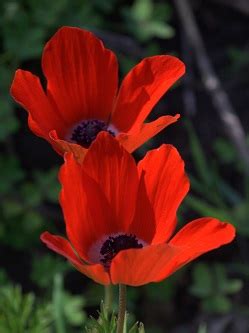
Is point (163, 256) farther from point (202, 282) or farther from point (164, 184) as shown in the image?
point (202, 282)

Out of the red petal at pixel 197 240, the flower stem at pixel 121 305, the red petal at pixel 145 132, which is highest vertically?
the red petal at pixel 145 132

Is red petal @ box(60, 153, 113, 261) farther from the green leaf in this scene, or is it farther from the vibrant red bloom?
the green leaf

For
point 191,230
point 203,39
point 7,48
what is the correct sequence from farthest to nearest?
point 203,39
point 7,48
point 191,230

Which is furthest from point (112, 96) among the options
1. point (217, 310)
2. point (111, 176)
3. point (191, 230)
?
point (217, 310)

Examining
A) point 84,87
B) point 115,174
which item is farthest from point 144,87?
point 115,174

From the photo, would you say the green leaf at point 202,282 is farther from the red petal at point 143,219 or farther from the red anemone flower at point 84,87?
the red petal at point 143,219

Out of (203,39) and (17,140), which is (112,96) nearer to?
(17,140)

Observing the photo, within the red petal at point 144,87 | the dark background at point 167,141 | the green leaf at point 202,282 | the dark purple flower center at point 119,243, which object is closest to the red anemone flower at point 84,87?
the red petal at point 144,87
